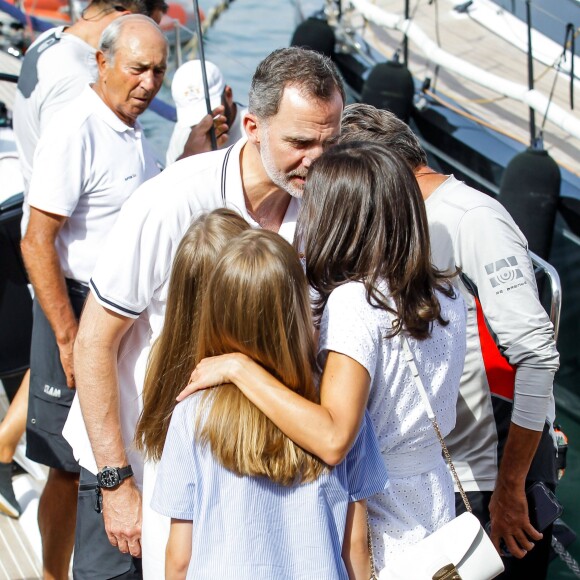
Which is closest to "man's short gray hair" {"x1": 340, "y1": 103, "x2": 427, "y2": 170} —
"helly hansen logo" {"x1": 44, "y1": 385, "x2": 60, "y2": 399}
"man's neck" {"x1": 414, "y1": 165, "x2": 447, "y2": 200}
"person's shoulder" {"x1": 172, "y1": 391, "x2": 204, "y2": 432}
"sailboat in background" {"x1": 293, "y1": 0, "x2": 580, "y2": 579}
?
"man's neck" {"x1": 414, "y1": 165, "x2": 447, "y2": 200}

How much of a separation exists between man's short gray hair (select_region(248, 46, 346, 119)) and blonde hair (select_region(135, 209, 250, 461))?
399 millimetres

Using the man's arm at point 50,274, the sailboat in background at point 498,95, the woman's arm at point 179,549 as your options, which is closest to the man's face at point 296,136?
the man's arm at point 50,274

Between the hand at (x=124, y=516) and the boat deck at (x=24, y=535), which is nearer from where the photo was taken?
the hand at (x=124, y=516)

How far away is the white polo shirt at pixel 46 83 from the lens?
2.88 meters

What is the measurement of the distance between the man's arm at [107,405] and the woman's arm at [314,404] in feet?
1.43

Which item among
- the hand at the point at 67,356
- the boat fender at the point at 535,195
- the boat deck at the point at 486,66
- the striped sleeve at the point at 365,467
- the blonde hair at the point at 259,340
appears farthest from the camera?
the boat deck at the point at 486,66

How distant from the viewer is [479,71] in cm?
500

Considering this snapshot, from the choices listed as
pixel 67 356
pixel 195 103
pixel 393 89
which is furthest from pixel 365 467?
pixel 393 89

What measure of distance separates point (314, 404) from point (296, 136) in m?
0.72

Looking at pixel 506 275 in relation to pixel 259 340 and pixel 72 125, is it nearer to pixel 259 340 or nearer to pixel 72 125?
pixel 259 340

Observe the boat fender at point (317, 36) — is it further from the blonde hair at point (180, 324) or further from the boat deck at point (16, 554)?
the blonde hair at point (180, 324)

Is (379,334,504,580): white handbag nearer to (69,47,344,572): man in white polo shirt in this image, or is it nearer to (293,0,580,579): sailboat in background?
(69,47,344,572): man in white polo shirt

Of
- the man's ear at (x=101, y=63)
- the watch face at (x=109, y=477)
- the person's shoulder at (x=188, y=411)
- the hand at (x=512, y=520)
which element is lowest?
the hand at (x=512, y=520)

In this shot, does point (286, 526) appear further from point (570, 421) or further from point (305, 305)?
point (570, 421)
